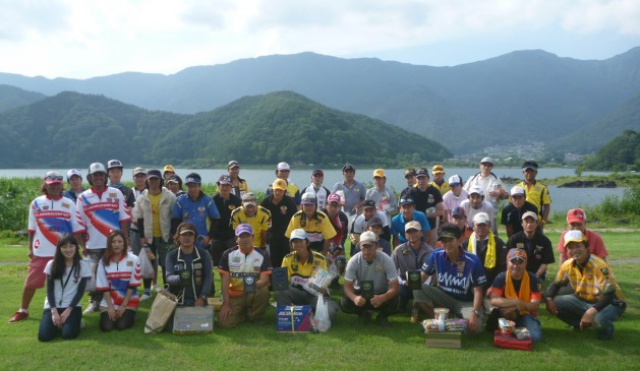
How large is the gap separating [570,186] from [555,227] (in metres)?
41.7

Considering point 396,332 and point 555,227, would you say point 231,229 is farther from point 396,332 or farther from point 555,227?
point 555,227

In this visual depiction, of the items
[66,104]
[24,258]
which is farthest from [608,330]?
[66,104]

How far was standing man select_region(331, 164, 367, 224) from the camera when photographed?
10.0 m

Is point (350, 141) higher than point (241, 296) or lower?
higher

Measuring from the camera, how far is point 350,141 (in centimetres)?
9612

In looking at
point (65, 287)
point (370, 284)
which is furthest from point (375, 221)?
point (65, 287)

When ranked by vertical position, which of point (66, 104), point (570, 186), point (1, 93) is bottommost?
point (570, 186)

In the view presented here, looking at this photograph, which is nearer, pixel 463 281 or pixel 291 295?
pixel 463 281

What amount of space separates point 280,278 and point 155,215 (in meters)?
2.46

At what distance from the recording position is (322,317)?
6.85 meters

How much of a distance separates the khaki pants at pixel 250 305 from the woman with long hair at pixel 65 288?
1969mm

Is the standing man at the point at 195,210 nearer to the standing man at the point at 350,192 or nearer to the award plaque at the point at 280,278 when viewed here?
the award plaque at the point at 280,278

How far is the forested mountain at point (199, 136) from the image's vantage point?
9506cm

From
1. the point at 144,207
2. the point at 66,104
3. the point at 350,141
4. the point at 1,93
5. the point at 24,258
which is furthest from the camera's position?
the point at 1,93
